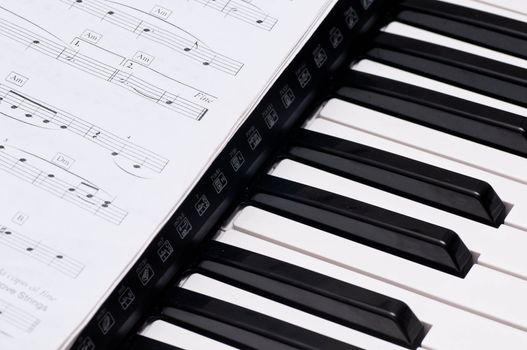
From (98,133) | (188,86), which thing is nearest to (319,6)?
(188,86)

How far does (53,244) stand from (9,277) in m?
0.07

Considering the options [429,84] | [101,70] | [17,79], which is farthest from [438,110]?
[17,79]

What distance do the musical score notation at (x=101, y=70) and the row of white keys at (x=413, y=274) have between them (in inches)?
7.0

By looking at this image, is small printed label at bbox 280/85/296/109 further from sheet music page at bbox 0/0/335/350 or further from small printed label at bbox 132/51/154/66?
small printed label at bbox 132/51/154/66

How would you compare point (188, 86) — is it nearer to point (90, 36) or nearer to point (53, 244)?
point (90, 36)

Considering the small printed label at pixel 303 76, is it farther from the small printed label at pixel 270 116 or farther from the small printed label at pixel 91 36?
the small printed label at pixel 91 36

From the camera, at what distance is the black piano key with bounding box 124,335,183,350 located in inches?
64.8

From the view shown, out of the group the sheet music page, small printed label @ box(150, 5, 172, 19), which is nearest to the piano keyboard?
the sheet music page

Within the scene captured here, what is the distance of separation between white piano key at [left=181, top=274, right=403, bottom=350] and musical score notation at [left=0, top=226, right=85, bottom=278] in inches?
7.6

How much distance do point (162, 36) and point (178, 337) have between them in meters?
0.45

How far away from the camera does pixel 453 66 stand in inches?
78.9

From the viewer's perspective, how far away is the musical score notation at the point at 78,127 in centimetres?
170

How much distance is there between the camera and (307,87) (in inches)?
75.7

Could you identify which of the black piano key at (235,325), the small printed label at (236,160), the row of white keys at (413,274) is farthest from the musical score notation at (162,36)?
the black piano key at (235,325)
